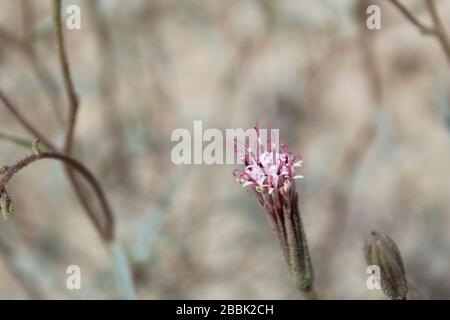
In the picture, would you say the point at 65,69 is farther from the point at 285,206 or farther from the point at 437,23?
the point at 437,23

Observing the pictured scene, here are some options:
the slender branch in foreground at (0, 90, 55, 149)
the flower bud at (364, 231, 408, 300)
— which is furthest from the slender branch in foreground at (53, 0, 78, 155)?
the flower bud at (364, 231, 408, 300)

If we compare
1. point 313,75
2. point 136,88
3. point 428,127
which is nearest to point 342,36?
point 313,75

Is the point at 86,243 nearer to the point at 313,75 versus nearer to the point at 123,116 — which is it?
the point at 123,116

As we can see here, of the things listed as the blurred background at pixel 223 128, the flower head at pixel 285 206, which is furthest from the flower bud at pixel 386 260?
A: the blurred background at pixel 223 128
